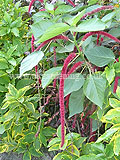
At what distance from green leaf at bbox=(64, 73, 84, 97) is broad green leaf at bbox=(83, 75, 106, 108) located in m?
0.03

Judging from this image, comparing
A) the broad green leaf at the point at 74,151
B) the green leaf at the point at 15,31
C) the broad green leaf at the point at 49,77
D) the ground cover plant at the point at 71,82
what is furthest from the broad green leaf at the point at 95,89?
the green leaf at the point at 15,31

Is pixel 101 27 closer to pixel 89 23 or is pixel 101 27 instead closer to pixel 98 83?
pixel 89 23

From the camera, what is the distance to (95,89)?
23.3 inches

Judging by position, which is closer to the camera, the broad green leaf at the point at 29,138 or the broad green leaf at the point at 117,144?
the broad green leaf at the point at 117,144

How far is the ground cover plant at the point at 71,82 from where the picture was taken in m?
0.55

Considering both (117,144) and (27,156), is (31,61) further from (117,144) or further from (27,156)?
(27,156)

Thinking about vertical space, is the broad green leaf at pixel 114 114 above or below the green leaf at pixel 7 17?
below

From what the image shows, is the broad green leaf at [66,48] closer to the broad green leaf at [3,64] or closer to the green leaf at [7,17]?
the broad green leaf at [3,64]

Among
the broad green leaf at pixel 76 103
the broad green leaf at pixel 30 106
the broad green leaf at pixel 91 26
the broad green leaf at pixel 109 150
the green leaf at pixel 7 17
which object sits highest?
the broad green leaf at pixel 91 26

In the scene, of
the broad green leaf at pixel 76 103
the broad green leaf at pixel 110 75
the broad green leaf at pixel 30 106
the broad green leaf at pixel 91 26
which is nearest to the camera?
the broad green leaf at pixel 91 26

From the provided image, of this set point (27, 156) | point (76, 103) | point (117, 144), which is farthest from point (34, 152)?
point (117, 144)

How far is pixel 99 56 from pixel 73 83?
0.12 meters

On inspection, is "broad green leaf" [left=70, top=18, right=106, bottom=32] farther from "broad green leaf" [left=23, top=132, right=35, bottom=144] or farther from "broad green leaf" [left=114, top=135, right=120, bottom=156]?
"broad green leaf" [left=23, top=132, right=35, bottom=144]

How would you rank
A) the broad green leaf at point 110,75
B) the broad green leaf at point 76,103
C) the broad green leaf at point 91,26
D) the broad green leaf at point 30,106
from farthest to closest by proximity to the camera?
1. the broad green leaf at point 30,106
2. the broad green leaf at point 76,103
3. the broad green leaf at point 110,75
4. the broad green leaf at point 91,26
